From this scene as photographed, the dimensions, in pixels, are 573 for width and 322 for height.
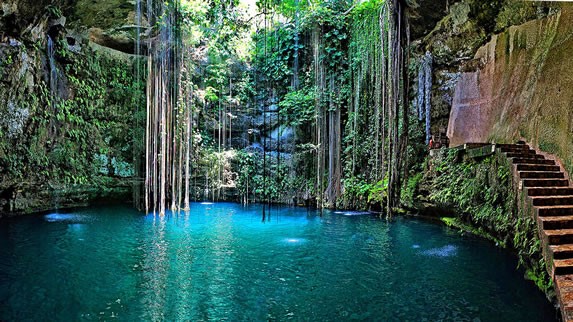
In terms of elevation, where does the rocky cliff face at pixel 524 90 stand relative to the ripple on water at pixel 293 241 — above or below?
above

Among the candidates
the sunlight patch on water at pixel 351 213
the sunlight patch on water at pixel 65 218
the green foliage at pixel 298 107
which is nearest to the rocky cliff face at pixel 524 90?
the sunlight patch on water at pixel 351 213

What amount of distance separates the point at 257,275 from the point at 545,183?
438 centimetres

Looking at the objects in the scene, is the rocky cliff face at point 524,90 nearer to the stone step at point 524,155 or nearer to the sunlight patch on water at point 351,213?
the stone step at point 524,155

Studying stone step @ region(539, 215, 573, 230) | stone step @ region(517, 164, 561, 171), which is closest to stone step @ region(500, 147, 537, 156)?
stone step @ region(517, 164, 561, 171)

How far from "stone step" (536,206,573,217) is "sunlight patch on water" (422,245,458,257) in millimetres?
1779

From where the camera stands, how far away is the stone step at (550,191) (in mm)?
5121

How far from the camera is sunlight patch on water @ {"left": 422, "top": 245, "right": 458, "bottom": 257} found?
20.5ft

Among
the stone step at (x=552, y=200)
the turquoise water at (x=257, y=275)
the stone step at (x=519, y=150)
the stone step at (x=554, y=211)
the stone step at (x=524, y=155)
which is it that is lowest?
the turquoise water at (x=257, y=275)

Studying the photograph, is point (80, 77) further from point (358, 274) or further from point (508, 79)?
point (508, 79)

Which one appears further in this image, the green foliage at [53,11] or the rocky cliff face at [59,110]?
A: the green foliage at [53,11]

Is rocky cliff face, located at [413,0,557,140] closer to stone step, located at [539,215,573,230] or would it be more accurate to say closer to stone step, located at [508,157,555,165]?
stone step, located at [508,157,555,165]

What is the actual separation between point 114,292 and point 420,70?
10.1m

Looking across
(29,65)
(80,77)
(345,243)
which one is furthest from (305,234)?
(80,77)

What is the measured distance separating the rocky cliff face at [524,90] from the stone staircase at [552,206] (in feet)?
0.94
